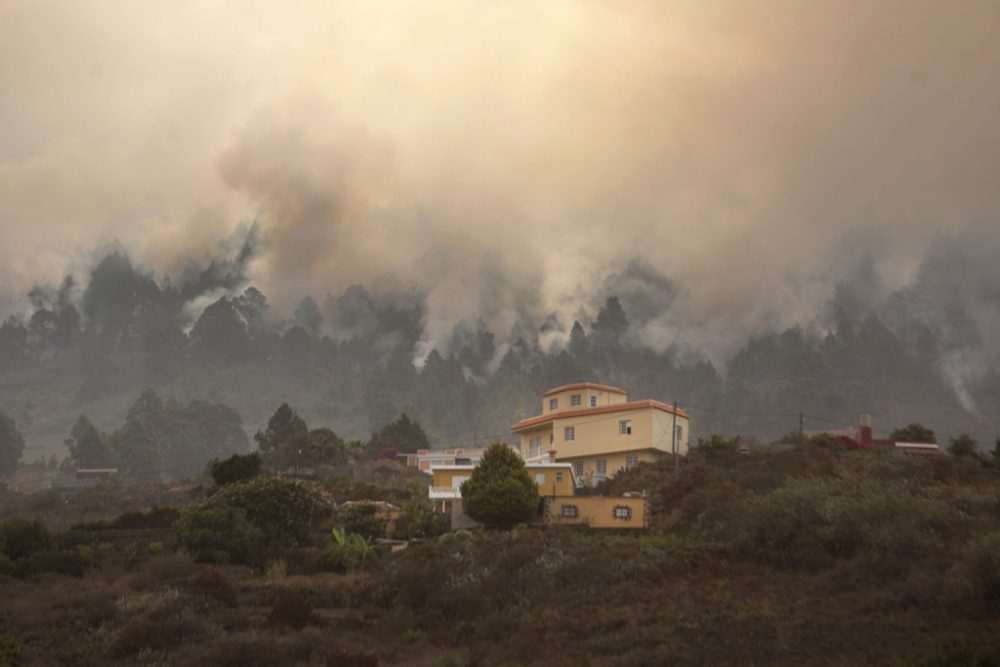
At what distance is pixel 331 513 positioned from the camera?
160 ft

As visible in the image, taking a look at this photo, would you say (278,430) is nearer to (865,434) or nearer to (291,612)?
(865,434)

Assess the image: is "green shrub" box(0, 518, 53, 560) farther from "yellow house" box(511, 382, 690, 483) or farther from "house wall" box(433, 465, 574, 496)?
"yellow house" box(511, 382, 690, 483)

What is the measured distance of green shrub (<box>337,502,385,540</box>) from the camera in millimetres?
46031

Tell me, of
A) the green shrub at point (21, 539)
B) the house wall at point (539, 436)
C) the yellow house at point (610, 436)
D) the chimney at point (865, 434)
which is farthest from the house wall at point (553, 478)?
the green shrub at point (21, 539)

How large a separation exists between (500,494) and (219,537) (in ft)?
45.2

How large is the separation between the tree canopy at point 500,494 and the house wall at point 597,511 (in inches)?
43.4

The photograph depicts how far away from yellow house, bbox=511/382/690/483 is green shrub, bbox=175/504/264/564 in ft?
92.5

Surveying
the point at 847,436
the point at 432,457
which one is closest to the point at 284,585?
the point at 847,436

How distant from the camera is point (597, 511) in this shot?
49125 mm

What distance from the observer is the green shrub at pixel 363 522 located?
4603 cm

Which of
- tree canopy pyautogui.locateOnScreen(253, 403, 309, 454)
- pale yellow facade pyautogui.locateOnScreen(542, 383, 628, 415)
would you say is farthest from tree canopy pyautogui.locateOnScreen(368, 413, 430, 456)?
pale yellow facade pyautogui.locateOnScreen(542, 383, 628, 415)

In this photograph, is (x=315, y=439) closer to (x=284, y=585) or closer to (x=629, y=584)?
(x=284, y=585)

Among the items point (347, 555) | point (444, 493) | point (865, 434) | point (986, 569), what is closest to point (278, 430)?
point (444, 493)

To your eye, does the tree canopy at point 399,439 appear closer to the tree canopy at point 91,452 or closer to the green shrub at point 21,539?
the tree canopy at point 91,452
